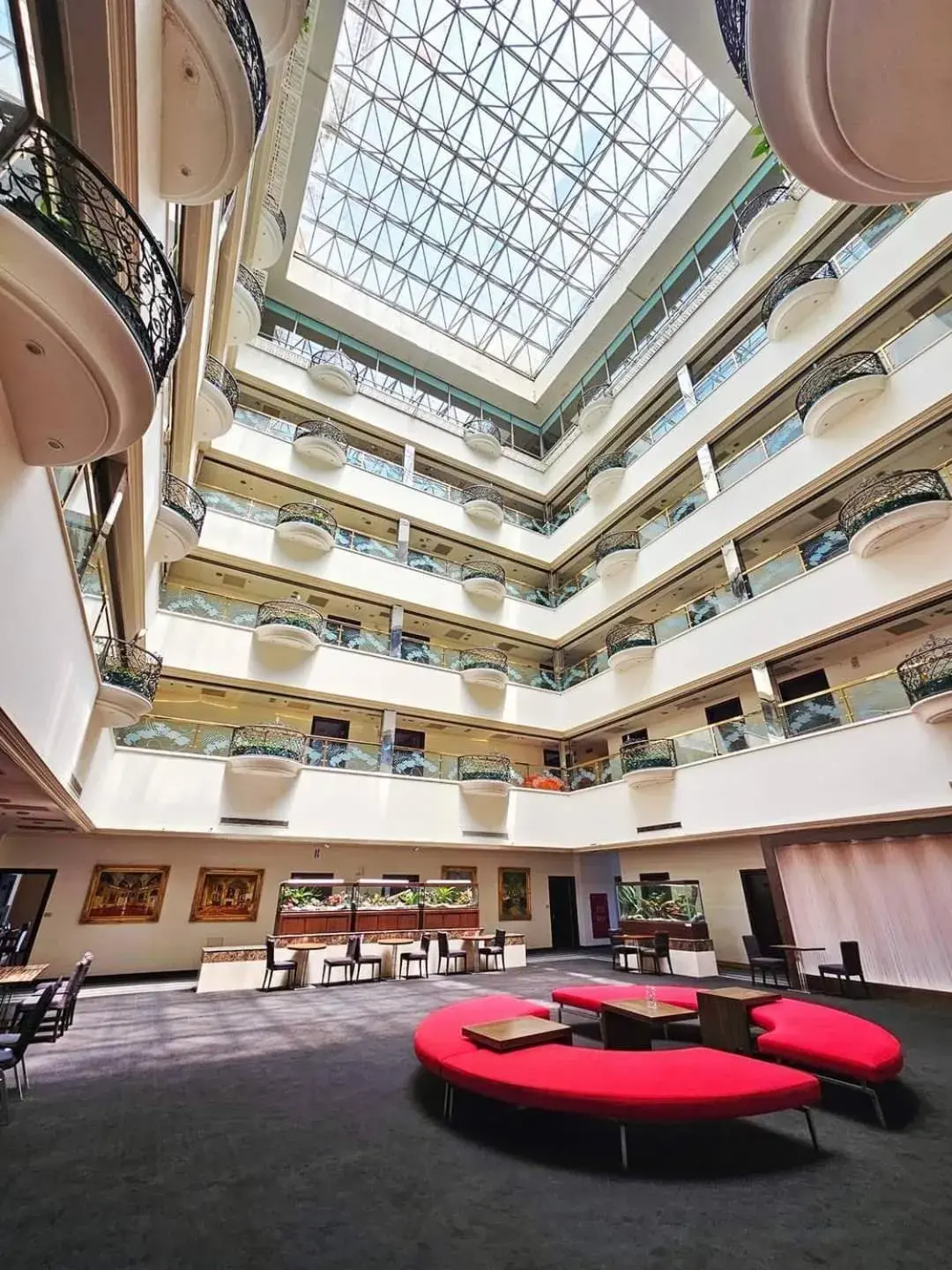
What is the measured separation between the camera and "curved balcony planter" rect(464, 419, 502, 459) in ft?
64.4

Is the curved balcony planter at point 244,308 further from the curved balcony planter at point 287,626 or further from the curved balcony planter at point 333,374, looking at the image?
the curved balcony planter at point 287,626

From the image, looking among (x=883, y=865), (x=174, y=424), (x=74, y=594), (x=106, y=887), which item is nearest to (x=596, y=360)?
(x=174, y=424)

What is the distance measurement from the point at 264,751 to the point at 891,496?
1260 centimetres

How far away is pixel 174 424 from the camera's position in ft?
28.9

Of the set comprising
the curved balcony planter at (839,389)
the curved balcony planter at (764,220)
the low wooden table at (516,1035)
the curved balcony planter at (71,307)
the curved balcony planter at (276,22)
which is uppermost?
the curved balcony planter at (764,220)

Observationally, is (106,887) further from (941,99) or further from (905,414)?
(905,414)

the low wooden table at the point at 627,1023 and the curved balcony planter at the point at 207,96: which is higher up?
the curved balcony planter at the point at 207,96

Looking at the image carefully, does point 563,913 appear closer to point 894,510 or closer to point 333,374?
point 894,510

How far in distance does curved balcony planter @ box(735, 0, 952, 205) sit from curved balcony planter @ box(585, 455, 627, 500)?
1334 cm

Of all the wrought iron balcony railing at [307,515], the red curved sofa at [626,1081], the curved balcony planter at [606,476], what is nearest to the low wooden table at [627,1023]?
the red curved sofa at [626,1081]

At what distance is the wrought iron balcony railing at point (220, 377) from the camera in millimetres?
10906

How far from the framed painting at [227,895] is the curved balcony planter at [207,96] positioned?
12478mm

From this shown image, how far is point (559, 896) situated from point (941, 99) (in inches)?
706

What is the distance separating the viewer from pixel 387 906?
12.1 metres
